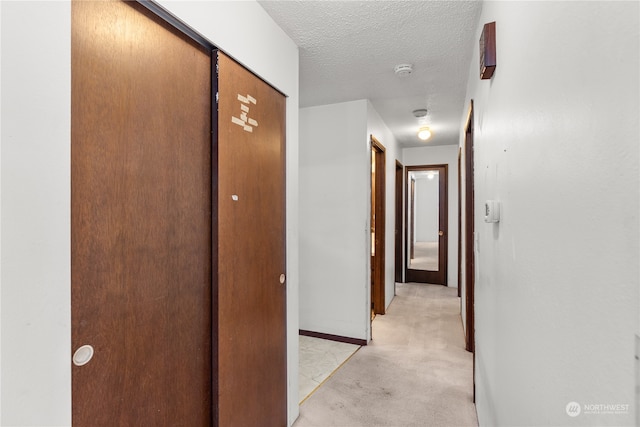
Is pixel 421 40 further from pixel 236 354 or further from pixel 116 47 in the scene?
pixel 236 354

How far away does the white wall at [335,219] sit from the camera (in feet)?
11.1

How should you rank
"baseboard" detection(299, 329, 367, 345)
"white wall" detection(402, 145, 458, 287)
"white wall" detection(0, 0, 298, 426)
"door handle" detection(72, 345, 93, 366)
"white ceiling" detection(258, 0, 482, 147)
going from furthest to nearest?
"white wall" detection(402, 145, 458, 287)
"baseboard" detection(299, 329, 367, 345)
"white ceiling" detection(258, 0, 482, 147)
"door handle" detection(72, 345, 93, 366)
"white wall" detection(0, 0, 298, 426)

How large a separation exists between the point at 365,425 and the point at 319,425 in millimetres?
282

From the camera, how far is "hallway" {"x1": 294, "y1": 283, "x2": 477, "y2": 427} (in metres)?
2.13

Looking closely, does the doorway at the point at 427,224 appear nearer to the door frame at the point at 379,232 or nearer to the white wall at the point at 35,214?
the door frame at the point at 379,232

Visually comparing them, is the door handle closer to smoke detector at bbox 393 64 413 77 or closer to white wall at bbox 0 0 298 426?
white wall at bbox 0 0 298 426

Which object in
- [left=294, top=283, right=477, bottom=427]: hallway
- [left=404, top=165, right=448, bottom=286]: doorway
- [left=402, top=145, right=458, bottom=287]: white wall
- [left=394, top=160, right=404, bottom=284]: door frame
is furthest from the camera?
[left=404, top=165, right=448, bottom=286]: doorway

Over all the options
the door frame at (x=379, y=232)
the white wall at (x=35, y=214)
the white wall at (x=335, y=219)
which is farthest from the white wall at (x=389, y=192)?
the white wall at (x=35, y=214)

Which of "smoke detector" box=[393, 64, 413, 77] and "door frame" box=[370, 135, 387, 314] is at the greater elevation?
"smoke detector" box=[393, 64, 413, 77]

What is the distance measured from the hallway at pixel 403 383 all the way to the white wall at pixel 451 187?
186 cm

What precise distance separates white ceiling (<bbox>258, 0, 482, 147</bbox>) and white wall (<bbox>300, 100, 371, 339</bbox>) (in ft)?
0.88

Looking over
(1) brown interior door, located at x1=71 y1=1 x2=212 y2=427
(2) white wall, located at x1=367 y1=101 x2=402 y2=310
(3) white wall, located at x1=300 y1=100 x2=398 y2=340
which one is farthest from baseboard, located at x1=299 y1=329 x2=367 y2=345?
(1) brown interior door, located at x1=71 y1=1 x2=212 y2=427

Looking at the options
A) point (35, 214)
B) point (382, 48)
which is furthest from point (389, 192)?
Result: point (35, 214)

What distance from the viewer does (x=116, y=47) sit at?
1079 millimetres
